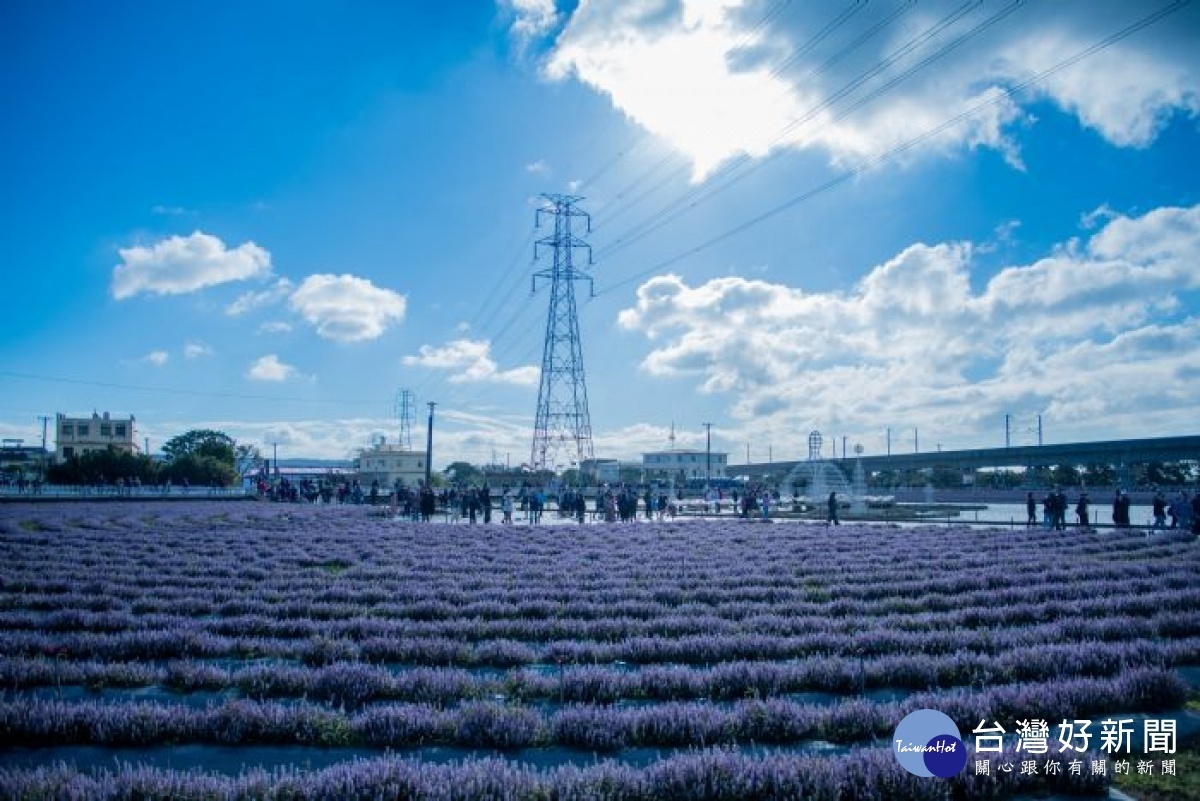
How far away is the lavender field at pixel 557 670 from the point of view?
563cm

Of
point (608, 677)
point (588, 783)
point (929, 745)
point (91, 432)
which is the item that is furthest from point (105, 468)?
→ point (929, 745)

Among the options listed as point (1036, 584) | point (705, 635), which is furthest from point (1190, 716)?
point (1036, 584)

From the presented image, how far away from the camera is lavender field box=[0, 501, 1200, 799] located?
5.63 m

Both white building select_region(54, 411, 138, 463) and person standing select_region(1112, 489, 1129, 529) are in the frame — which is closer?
person standing select_region(1112, 489, 1129, 529)

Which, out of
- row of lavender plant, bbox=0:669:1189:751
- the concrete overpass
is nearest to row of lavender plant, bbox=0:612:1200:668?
row of lavender plant, bbox=0:669:1189:751

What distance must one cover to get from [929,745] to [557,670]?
5.06 meters

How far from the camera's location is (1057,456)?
371 ft

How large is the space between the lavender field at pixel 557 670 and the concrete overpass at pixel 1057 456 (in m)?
95.7

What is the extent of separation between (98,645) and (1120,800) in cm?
1179

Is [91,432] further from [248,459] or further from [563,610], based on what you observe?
[563,610]

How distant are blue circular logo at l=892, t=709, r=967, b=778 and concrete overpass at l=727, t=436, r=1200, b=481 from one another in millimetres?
112259

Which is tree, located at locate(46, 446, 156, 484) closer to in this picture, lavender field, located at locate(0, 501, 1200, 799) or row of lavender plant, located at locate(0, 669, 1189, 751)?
lavender field, located at locate(0, 501, 1200, 799)

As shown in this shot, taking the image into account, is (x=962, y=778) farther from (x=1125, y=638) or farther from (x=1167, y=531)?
(x=1167, y=531)

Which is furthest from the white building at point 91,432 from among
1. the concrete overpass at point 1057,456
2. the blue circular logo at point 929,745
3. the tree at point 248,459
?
the blue circular logo at point 929,745
